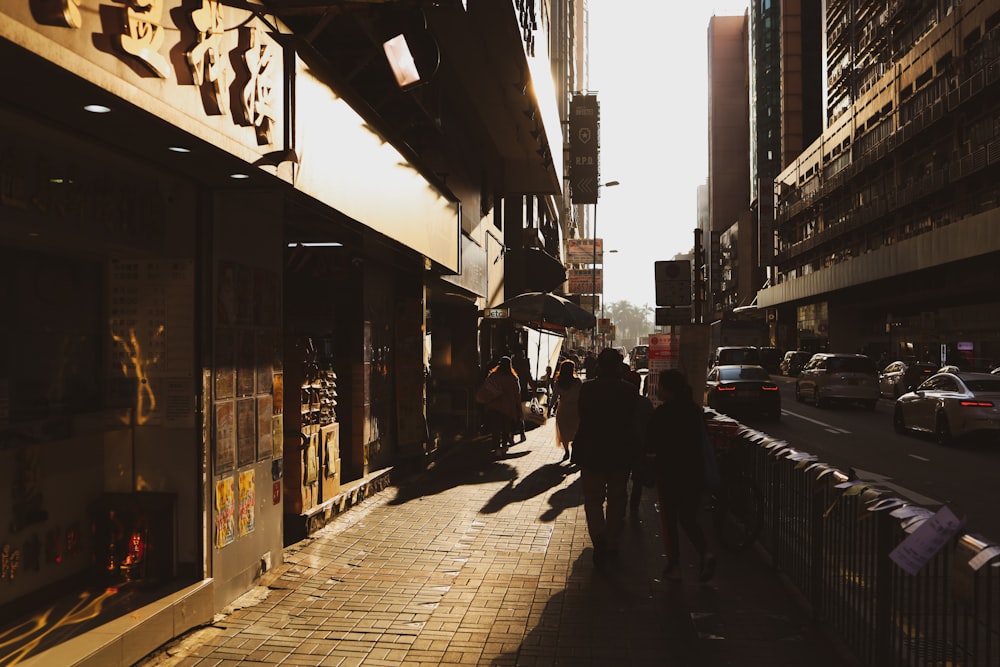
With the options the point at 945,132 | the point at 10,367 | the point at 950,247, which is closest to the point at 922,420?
the point at 10,367

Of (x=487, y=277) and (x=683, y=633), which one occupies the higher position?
(x=487, y=277)

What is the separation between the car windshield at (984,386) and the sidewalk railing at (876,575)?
12203 millimetres

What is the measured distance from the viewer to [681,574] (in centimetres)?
692

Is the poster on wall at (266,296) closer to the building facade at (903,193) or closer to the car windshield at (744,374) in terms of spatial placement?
the car windshield at (744,374)

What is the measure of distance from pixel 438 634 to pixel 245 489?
1989 millimetres

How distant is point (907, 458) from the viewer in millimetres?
15016

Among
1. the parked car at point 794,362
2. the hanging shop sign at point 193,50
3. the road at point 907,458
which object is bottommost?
the road at point 907,458

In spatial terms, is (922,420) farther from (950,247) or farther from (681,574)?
(950,247)

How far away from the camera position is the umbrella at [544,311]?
660 inches

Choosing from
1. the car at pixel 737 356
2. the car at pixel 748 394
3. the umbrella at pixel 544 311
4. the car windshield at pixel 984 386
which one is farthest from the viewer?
the car at pixel 737 356

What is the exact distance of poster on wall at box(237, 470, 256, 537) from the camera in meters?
6.40

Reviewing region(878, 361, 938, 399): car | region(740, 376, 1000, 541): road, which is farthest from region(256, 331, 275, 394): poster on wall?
region(878, 361, 938, 399): car

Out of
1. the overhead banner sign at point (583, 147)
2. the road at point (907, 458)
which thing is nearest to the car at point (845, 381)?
the road at point (907, 458)

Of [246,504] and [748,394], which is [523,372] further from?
[246,504]
